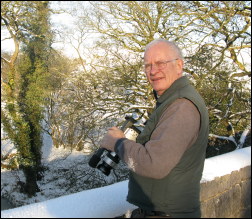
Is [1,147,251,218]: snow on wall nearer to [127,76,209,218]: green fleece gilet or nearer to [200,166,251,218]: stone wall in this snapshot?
[127,76,209,218]: green fleece gilet

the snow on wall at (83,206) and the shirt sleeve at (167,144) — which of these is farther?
the snow on wall at (83,206)

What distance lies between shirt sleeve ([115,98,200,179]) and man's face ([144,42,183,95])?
0.81 ft

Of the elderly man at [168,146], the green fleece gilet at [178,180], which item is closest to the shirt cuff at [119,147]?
the elderly man at [168,146]

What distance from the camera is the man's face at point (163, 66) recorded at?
1528 mm

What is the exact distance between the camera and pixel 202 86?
10062 millimetres

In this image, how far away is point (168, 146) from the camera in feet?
3.98

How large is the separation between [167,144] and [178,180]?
9.4 inches

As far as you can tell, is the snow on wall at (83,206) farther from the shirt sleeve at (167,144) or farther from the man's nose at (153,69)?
the man's nose at (153,69)

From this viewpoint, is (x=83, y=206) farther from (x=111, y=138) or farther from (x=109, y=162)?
(x=111, y=138)

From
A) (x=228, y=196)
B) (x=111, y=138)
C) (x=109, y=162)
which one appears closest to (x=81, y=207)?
(x=109, y=162)

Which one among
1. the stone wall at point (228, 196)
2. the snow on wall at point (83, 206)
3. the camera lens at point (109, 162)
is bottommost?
the stone wall at point (228, 196)

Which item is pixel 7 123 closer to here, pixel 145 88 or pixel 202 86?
pixel 145 88

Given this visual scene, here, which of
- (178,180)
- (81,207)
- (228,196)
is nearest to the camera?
(178,180)

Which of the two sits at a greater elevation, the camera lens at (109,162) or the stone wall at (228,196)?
the camera lens at (109,162)
